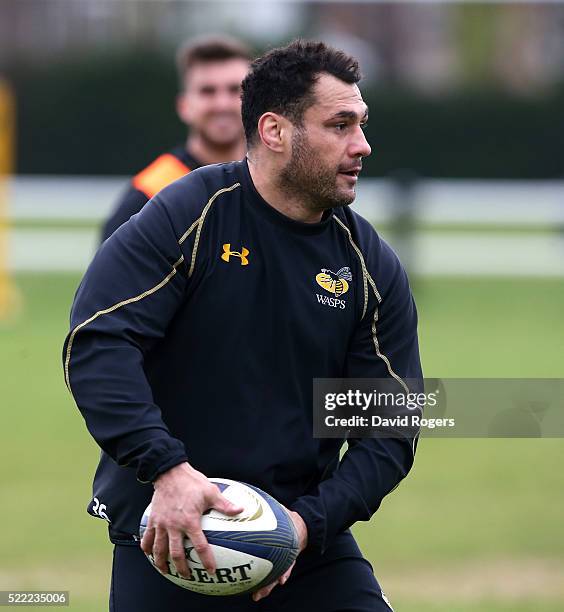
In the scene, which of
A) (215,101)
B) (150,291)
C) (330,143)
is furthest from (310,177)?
(215,101)

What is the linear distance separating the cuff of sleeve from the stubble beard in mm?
950

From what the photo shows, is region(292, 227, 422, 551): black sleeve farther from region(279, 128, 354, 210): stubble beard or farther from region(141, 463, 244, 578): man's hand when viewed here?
region(141, 463, 244, 578): man's hand

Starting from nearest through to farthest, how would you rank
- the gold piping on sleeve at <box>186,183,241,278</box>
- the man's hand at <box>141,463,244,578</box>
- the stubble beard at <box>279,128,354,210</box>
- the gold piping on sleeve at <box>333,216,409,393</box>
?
1. the man's hand at <box>141,463,244,578</box>
2. the gold piping on sleeve at <box>186,183,241,278</box>
3. the stubble beard at <box>279,128,354,210</box>
4. the gold piping on sleeve at <box>333,216,409,393</box>

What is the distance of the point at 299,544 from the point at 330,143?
49.2 inches

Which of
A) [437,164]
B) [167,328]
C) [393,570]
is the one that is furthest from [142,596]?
[437,164]

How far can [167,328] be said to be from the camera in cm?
435

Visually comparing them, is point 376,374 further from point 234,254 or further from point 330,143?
point 330,143

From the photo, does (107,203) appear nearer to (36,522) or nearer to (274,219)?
(36,522)

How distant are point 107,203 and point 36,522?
1912 cm

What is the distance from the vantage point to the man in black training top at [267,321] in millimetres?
4238

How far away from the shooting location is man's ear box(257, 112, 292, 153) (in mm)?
4398

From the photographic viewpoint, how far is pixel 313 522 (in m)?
4.28
